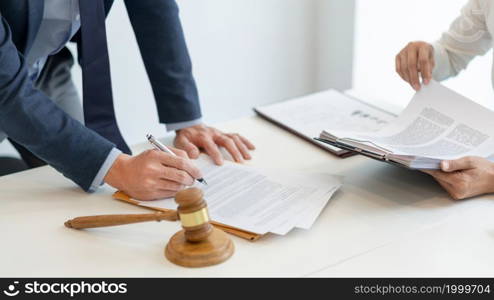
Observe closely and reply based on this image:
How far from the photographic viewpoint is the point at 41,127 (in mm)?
1165

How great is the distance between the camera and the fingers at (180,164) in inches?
45.9

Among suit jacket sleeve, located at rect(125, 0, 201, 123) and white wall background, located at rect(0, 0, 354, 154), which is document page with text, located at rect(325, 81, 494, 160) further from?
white wall background, located at rect(0, 0, 354, 154)

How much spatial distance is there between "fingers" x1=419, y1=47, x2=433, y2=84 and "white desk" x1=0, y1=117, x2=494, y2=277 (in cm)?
22

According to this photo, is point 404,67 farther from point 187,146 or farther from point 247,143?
point 187,146

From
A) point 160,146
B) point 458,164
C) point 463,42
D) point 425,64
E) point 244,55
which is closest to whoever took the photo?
point 458,164

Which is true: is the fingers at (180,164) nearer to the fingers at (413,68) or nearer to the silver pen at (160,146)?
the silver pen at (160,146)

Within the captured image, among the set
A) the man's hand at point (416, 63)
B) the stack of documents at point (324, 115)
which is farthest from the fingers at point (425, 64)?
the stack of documents at point (324, 115)

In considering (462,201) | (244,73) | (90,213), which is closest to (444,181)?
(462,201)

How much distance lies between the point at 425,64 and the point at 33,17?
845 millimetres

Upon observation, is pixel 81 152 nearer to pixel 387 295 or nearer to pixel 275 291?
pixel 275 291

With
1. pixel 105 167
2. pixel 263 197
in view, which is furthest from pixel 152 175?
pixel 263 197

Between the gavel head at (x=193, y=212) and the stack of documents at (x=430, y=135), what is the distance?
0.33 m

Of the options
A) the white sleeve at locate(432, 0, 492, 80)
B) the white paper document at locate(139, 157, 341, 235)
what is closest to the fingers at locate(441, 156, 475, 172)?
the white paper document at locate(139, 157, 341, 235)

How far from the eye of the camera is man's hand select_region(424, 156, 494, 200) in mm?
1100
